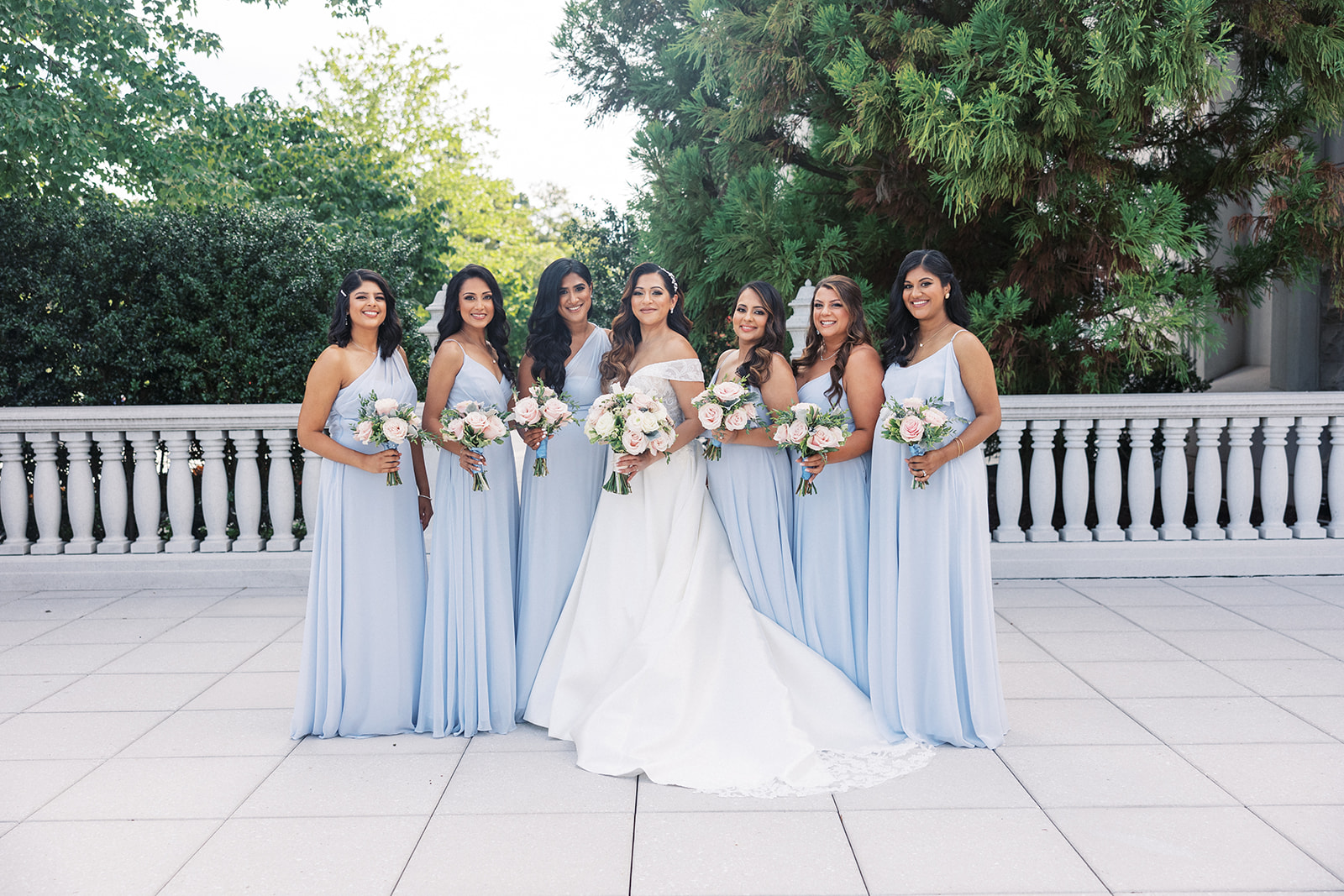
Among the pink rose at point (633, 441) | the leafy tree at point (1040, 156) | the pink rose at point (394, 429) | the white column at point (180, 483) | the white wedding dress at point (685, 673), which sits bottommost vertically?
the white wedding dress at point (685, 673)

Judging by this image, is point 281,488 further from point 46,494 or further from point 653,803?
point 653,803

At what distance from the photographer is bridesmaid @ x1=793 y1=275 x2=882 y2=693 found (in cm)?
404

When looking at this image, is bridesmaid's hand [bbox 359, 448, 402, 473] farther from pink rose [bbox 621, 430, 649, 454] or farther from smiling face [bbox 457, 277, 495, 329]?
pink rose [bbox 621, 430, 649, 454]

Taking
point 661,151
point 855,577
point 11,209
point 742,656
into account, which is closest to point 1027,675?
point 855,577

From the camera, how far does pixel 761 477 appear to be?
414 centimetres

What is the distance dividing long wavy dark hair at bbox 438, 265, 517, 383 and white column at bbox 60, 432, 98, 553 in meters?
3.76

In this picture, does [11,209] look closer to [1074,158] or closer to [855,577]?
[855,577]

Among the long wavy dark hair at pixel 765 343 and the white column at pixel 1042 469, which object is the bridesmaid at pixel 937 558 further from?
the white column at pixel 1042 469

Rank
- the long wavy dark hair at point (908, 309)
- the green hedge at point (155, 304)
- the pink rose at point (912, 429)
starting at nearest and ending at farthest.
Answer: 1. the pink rose at point (912, 429)
2. the long wavy dark hair at point (908, 309)
3. the green hedge at point (155, 304)

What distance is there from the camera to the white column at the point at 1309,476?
6.56 m

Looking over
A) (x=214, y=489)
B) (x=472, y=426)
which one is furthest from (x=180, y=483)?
(x=472, y=426)

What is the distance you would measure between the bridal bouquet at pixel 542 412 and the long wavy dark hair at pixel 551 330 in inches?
12.3

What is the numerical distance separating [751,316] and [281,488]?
3.98m

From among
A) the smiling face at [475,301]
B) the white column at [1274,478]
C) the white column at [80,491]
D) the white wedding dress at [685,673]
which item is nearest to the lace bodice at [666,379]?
the white wedding dress at [685,673]
